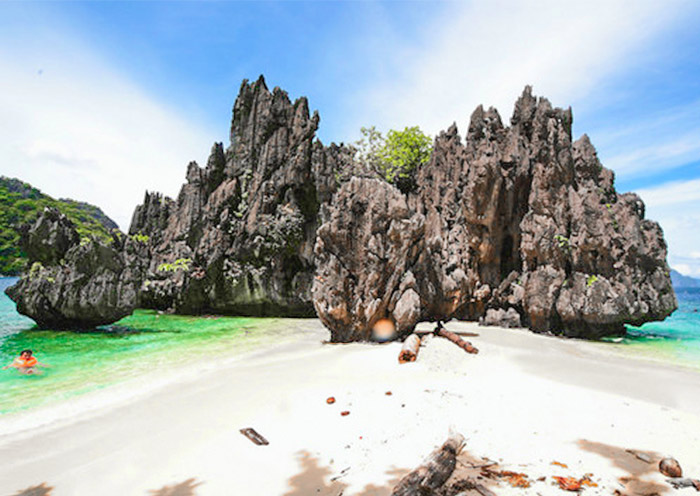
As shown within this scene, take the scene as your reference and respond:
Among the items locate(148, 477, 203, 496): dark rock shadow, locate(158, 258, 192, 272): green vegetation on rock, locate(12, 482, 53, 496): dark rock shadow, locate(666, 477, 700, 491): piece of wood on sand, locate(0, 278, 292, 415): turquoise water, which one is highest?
locate(158, 258, 192, 272): green vegetation on rock

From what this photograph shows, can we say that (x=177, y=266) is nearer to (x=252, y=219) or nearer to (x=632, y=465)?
(x=252, y=219)

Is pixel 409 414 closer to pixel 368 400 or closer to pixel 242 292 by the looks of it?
pixel 368 400

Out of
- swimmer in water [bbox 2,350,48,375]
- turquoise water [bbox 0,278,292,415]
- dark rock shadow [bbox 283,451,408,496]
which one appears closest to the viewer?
dark rock shadow [bbox 283,451,408,496]

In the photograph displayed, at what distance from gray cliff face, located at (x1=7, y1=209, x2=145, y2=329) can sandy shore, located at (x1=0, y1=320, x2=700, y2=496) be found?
39.8 ft

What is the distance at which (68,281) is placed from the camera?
1695 cm

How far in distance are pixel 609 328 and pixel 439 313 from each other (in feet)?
33.8

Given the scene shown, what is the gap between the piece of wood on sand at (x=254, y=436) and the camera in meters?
4.79

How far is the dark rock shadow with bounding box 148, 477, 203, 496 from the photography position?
373 cm

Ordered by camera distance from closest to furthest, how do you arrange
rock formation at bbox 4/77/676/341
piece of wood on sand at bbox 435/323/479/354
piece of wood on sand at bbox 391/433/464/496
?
piece of wood on sand at bbox 391/433/464/496
piece of wood on sand at bbox 435/323/479/354
rock formation at bbox 4/77/676/341

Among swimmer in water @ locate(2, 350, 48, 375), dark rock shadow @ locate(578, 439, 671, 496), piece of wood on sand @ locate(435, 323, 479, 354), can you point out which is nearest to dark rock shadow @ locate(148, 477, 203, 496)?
dark rock shadow @ locate(578, 439, 671, 496)

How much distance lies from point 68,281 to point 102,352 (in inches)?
269

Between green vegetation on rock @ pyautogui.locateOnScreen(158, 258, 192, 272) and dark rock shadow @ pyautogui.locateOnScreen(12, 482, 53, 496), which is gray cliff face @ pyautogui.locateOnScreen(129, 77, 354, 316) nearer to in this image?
green vegetation on rock @ pyautogui.locateOnScreen(158, 258, 192, 272)

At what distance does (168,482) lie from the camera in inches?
157

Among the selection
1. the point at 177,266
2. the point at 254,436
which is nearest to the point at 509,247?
the point at 254,436
